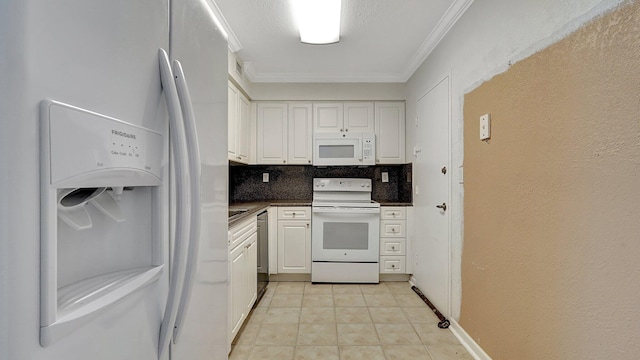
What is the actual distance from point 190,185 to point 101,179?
0.23m

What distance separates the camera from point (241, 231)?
2.11 meters

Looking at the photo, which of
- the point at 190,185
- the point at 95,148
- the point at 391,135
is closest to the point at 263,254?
the point at 391,135

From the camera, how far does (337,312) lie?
253 centimetres

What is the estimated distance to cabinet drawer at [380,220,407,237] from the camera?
3268 mm

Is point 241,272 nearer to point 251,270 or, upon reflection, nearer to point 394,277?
point 251,270

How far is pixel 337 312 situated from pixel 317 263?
29.7 inches

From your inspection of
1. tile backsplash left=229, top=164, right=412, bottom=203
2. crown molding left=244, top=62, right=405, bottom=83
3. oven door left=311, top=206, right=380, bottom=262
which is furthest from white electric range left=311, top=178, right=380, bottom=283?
crown molding left=244, top=62, right=405, bottom=83

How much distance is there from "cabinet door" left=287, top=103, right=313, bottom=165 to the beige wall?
2121 millimetres

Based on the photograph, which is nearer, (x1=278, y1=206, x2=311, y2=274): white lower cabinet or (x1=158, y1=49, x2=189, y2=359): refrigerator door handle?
(x1=158, y1=49, x2=189, y2=359): refrigerator door handle

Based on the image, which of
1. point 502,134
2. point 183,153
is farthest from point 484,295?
point 183,153

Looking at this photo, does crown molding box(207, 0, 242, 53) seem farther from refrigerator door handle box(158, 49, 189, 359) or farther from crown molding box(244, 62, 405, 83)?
refrigerator door handle box(158, 49, 189, 359)

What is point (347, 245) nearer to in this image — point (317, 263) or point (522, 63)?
point (317, 263)

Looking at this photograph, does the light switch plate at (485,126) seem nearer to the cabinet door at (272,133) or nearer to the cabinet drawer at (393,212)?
the cabinet drawer at (393,212)

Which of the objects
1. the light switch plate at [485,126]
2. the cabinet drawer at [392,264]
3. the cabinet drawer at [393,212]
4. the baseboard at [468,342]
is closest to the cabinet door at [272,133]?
the cabinet drawer at [393,212]
